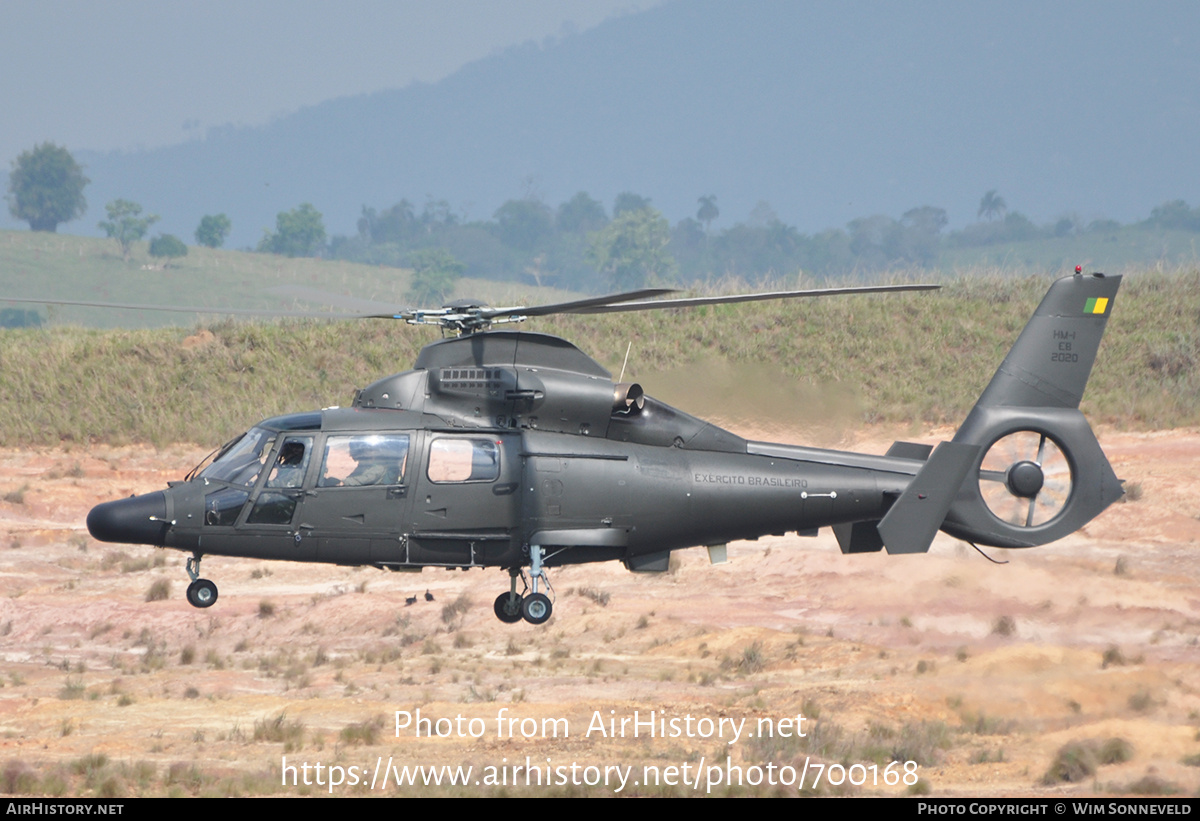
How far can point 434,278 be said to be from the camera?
135 meters

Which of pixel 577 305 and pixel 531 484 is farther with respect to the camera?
pixel 531 484

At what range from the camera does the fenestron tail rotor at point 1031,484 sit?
55.5ft

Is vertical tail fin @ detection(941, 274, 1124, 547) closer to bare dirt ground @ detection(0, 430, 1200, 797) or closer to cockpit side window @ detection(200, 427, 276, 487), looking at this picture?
bare dirt ground @ detection(0, 430, 1200, 797)

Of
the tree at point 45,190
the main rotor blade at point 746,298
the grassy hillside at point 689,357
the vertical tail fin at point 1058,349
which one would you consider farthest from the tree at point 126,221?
the main rotor blade at point 746,298

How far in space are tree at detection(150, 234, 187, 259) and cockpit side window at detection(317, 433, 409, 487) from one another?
11801cm

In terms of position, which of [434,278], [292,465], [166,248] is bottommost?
[434,278]

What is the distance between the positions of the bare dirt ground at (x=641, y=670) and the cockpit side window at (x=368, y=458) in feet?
11.8

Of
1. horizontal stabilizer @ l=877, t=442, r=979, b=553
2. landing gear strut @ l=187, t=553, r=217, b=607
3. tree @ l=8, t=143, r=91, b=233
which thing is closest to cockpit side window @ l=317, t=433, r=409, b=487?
landing gear strut @ l=187, t=553, r=217, b=607

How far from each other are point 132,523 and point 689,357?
2440cm

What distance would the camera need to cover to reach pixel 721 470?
1644cm

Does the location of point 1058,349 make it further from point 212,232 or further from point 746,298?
point 212,232

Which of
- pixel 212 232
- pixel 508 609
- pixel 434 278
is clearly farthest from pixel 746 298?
pixel 212 232
